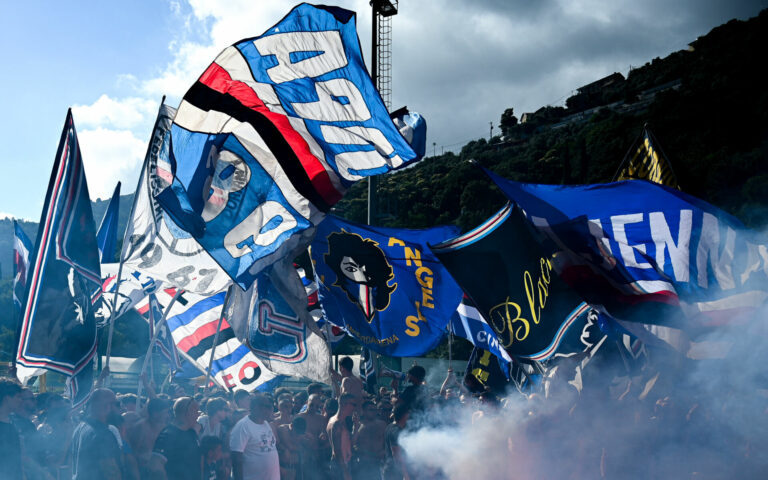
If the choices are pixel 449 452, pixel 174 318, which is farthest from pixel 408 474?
pixel 174 318

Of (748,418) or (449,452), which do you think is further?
(449,452)

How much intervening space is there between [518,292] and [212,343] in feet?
15.9

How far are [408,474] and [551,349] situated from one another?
2.30m

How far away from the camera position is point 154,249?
7.04 m

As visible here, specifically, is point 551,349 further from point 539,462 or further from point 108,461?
point 108,461

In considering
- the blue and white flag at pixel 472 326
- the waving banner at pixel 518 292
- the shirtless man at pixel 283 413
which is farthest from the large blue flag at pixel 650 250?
the blue and white flag at pixel 472 326

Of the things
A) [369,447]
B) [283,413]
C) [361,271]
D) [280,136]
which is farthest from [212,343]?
[280,136]

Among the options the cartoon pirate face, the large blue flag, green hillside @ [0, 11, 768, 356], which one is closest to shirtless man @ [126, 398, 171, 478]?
the large blue flag

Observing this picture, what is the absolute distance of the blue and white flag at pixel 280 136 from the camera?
678cm

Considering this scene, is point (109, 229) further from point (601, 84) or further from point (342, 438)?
point (601, 84)

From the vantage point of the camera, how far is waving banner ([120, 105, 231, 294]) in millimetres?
6855

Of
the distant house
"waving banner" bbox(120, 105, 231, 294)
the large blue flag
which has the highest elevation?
the distant house

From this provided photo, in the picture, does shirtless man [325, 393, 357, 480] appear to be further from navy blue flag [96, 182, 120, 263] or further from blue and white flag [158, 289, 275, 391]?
navy blue flag [96, 182, 120, 263]

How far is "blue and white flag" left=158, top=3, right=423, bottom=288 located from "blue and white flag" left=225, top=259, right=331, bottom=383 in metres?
1.12
